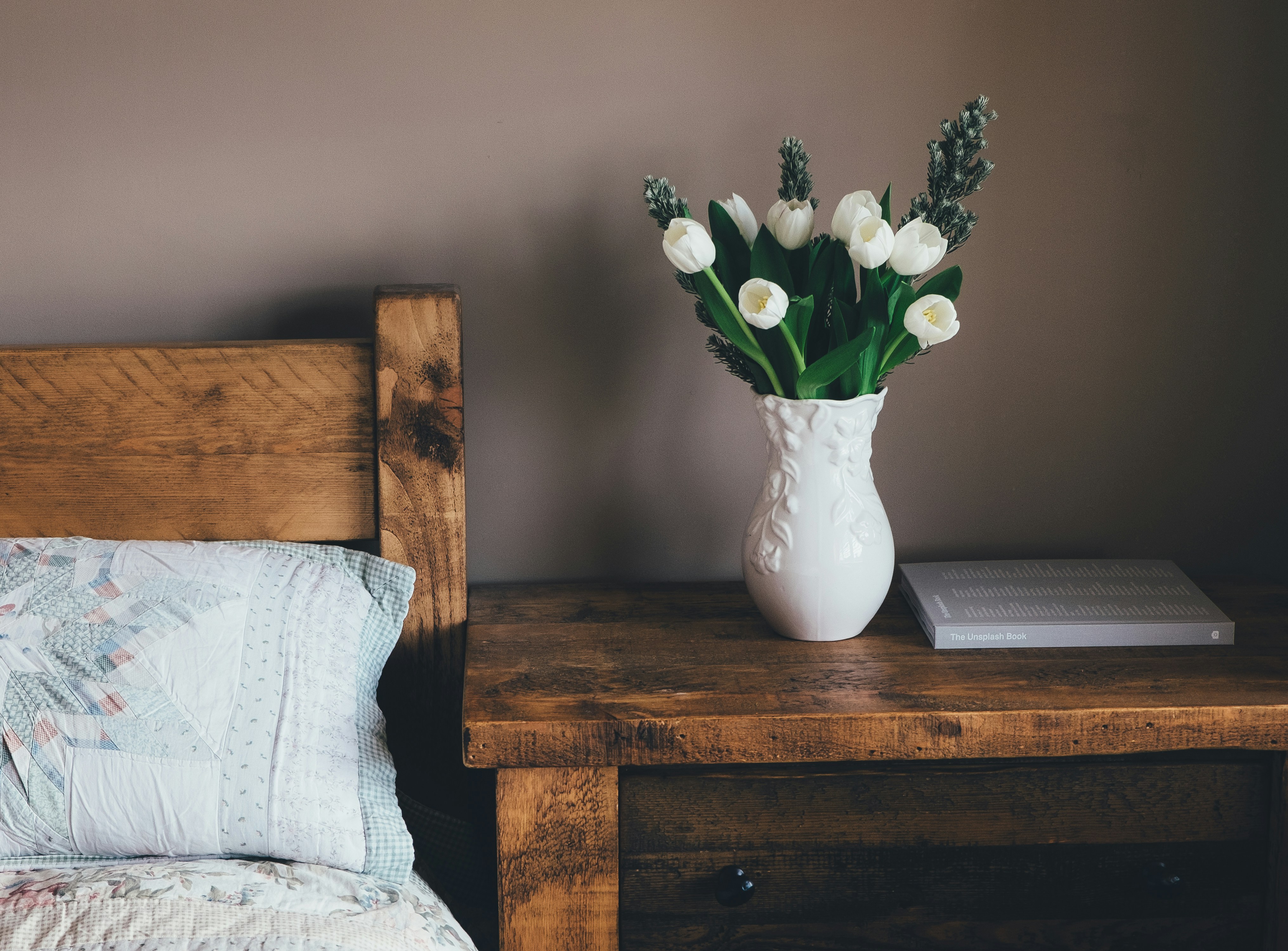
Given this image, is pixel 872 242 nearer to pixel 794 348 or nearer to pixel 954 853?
pixel 794 348

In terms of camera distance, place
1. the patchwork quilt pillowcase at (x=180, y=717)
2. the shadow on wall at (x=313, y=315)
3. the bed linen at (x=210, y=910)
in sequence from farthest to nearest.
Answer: the shadow on wall at (x=313, y=315)
the patchwork quilt pillowcase at (x=180, y=717)
the bed linen at (x=210, y=910)

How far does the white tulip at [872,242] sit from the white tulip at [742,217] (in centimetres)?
12

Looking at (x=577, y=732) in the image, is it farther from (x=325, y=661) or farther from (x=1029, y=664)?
(x=1029, y=664)

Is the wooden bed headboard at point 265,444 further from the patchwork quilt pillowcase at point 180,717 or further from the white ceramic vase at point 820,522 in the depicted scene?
the white ceramic vase at point 820,522

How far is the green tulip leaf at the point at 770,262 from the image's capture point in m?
0.93

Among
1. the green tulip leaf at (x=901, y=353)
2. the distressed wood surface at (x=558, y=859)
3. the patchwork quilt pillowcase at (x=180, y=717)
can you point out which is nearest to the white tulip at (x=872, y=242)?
the green tulip leaf at (x=901, y=353)

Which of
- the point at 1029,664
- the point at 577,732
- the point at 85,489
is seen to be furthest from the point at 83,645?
the point at 1029,664

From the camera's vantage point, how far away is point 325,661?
2.99 feet

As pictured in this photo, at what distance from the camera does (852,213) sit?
88 cm

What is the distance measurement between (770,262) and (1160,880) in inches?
27.7

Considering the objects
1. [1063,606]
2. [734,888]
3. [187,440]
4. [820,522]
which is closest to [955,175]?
[820,522]

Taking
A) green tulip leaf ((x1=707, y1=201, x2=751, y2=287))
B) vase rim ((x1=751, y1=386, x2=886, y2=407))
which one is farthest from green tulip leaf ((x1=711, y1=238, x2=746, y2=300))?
vase rim ((x1=751, y1=386, x2=886, y2=407))

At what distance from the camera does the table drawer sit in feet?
2.89

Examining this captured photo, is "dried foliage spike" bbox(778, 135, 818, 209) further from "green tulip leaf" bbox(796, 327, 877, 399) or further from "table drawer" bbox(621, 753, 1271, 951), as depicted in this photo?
"table drawer" bbox(621, 753, 1271, 951)
